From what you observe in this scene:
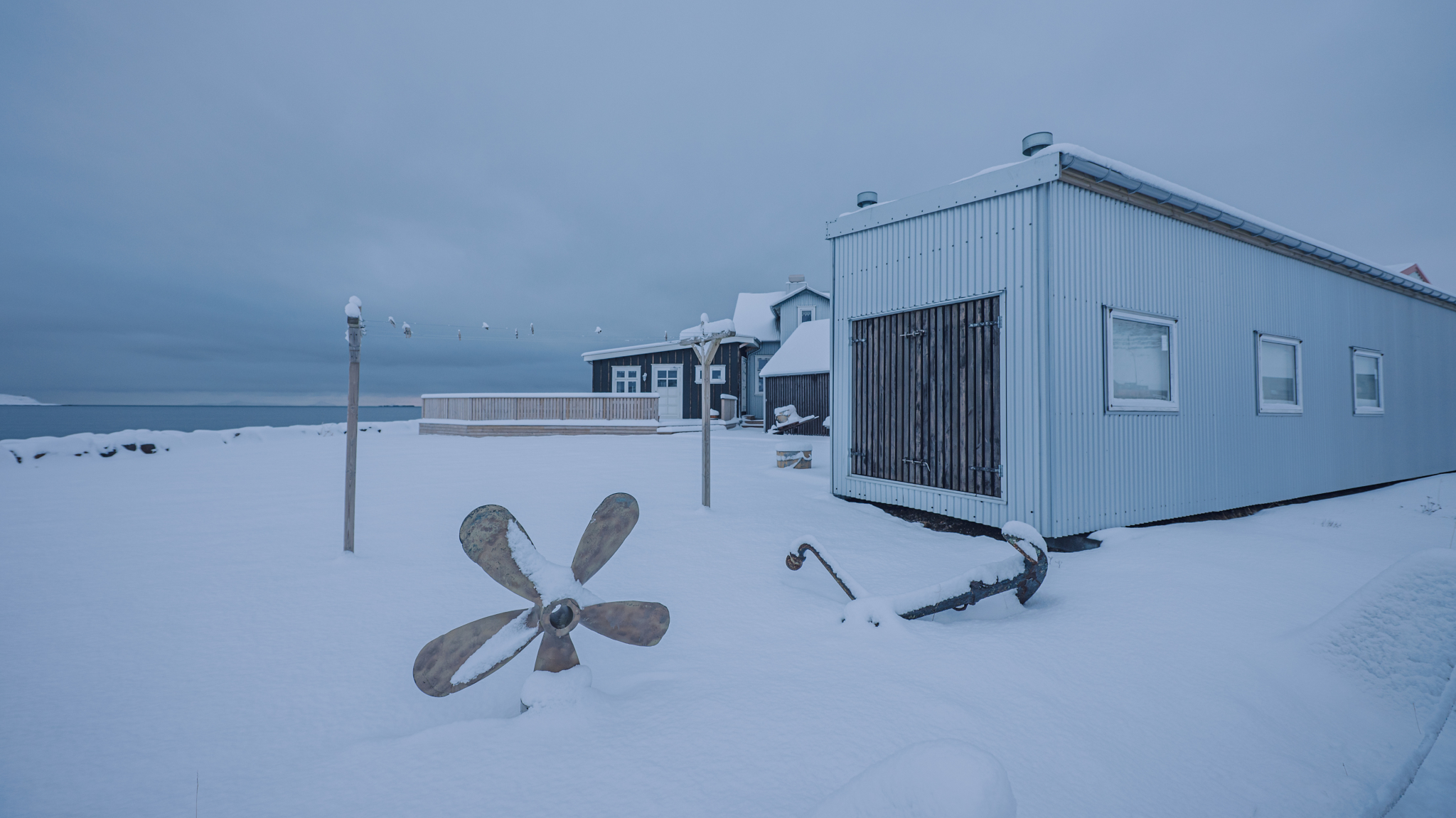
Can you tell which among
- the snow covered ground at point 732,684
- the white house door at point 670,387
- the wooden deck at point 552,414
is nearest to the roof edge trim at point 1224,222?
the snow covered ground at point 732,684

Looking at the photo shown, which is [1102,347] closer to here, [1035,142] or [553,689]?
[1035,142]

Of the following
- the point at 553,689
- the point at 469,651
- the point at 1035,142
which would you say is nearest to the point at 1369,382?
the point at 1035,142

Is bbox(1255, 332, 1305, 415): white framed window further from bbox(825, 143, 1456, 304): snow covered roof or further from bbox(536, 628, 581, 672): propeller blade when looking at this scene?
bbox(536, 628, 581, 672): propeller blade

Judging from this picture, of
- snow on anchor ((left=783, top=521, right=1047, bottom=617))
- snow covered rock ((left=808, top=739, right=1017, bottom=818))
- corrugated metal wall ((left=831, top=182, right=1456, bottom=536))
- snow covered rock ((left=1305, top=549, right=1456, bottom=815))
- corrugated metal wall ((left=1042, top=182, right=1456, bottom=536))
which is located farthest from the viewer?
corrugated metal wall ((left=1042, top=182, right=1456, bottom=536))

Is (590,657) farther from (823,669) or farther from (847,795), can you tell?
(847,795)

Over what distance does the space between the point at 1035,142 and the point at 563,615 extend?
6.90 meters

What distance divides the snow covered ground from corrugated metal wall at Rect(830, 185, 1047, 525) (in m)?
0.78

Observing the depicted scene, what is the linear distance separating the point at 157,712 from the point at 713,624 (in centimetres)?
309

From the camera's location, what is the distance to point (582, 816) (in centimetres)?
209

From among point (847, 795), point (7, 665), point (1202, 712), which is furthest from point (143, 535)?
point (1202, 712)

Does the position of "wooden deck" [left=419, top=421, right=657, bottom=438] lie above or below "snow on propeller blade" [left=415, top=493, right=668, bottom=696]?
above

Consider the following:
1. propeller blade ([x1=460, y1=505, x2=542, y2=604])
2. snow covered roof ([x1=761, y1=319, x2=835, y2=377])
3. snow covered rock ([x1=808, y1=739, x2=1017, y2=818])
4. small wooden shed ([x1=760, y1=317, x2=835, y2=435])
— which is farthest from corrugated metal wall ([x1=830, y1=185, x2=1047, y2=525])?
snow covered roof ([x1=761, y1=319, x2=835, y2=377])

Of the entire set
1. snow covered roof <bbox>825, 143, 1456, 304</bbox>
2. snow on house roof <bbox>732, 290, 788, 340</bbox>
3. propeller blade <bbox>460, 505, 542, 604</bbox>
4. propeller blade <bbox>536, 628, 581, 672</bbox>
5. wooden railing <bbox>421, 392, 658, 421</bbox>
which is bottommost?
propeller blade <bbox>536, 628, 581, 672</bbox>

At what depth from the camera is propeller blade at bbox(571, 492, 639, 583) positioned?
123 inches
